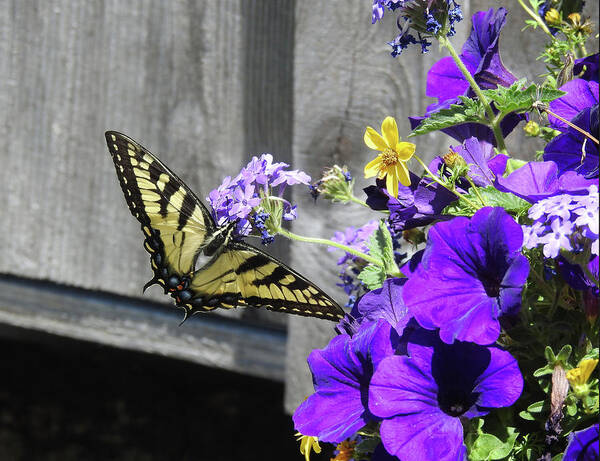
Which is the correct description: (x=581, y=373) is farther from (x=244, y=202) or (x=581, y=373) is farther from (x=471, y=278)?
(x=244, y=202)

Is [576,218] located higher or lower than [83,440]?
higher

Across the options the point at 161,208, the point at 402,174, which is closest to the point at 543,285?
the point at 402,174

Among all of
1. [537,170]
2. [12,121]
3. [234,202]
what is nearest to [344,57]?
[234,202]

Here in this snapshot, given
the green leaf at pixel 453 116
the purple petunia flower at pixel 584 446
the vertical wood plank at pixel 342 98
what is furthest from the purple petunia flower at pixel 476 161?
the vertical wood plank at pixel 342 98

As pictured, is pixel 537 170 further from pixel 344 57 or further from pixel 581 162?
pixel 344 57

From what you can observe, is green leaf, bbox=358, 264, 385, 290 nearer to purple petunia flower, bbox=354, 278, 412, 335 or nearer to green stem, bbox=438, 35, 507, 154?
purple petunia flower, bbox=354, 278, 412, 335
